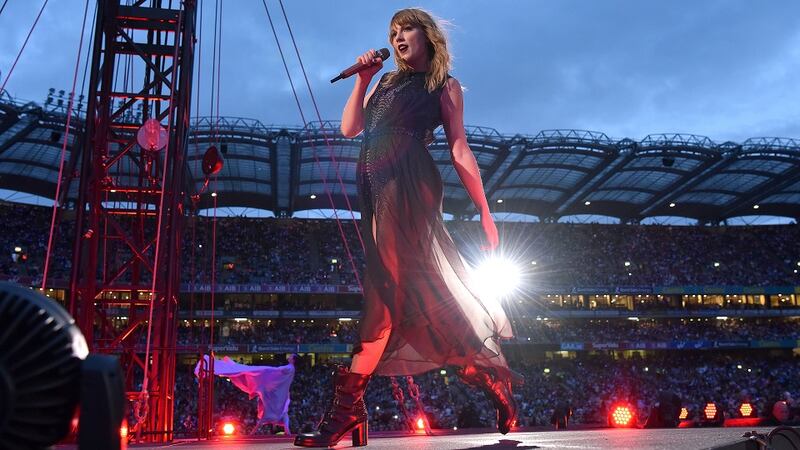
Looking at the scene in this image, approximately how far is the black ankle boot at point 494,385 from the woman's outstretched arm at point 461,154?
602 mm

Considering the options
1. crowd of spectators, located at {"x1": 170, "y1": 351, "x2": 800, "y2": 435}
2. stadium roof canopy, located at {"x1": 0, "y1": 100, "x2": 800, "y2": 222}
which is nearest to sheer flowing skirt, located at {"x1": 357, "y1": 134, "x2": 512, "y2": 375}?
crowd of spectators, located at {"x1": 170, "y1": 351, "x2": 800, "y2": 435}

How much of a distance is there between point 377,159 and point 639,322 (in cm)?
3811

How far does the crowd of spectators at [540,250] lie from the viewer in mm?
34000

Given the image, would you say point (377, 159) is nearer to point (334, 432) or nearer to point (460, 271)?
point (460, 271)

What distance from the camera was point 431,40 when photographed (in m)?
3.42

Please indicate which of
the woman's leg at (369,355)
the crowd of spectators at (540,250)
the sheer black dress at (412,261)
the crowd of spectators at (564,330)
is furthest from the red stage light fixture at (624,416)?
the crowd of spectators at (564,330)

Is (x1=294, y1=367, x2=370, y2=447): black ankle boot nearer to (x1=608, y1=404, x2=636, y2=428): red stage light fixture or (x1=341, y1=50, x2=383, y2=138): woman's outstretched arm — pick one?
(x1=341, y1=50, x2=383, y2=138): woman's outstretched arm

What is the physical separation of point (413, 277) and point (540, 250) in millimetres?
35901

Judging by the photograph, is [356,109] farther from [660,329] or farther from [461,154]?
[660,329]

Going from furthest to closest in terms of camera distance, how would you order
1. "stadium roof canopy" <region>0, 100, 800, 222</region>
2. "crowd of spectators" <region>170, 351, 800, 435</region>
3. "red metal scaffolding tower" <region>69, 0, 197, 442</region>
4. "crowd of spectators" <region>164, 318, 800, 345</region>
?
"crowd of spectators" <region>164, 318, 800, 345</region>, "stadium roof canopy" <region>0, 100, 800, 222</region>, "crowd of spectators" <region>170, 351, 800, 435</region>, "red metal scaffolding tower" <region>69, 0, 197, 442</region>

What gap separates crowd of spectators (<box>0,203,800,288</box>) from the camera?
34.0m

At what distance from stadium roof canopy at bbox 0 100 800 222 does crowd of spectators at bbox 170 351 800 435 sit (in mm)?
8162

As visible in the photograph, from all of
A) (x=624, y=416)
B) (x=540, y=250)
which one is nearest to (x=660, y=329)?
(x=540, y=250)

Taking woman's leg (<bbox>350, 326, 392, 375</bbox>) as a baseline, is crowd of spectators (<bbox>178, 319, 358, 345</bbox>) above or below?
above
